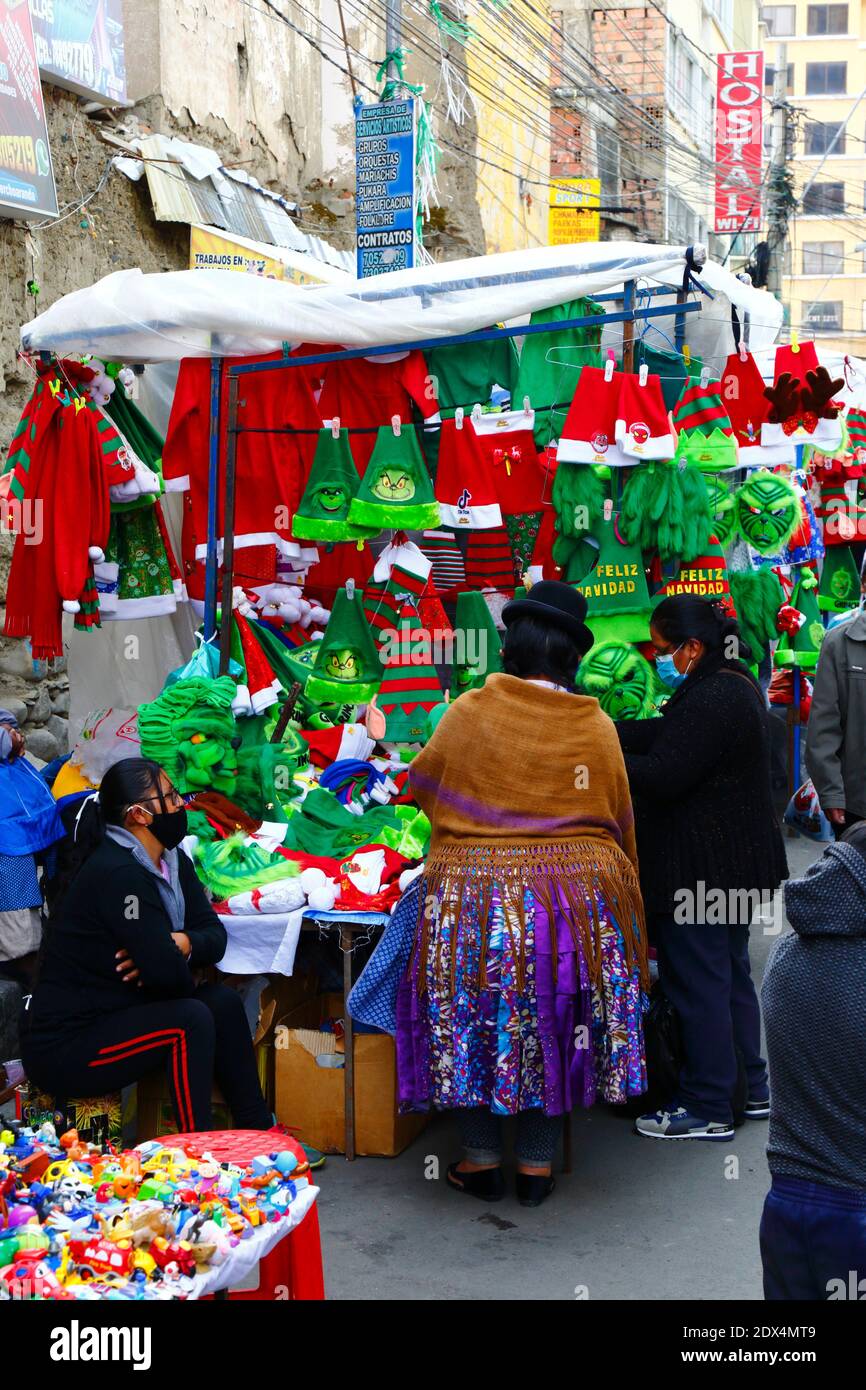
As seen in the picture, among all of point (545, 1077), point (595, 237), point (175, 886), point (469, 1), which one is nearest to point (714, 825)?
point (545, 1077)

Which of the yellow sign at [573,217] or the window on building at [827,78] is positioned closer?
the yellow sign at [573,217]

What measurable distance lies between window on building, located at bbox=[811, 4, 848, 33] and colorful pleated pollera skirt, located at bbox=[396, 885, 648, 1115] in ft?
172

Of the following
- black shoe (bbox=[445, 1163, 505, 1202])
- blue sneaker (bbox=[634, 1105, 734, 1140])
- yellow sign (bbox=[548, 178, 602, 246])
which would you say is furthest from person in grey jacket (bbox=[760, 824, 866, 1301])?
yellow sign (bbox=[548, 178, 602, 246])

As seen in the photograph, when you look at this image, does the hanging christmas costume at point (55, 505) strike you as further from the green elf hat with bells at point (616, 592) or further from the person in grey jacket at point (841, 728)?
the person in grey jacket at point (841, 728)

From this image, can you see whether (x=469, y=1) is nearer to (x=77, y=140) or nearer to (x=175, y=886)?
(x=77, y=140)

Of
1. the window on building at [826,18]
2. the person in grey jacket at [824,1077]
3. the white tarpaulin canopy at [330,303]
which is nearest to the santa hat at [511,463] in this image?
the white tarpaulin canopy at [330,303]

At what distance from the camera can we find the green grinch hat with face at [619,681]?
538 cm

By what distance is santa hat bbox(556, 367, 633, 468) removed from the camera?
18.2 feet

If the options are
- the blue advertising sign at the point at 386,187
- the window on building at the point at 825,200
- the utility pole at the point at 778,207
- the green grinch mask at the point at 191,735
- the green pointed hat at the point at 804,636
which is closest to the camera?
the green grinch mask at the point at 191,735

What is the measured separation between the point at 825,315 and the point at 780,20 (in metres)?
10.5

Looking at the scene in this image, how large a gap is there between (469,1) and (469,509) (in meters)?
12.8

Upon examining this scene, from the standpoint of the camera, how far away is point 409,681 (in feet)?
20.2

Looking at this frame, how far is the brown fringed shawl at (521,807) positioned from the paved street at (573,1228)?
776 millimetres

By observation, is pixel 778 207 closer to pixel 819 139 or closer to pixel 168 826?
pixel 168 826
